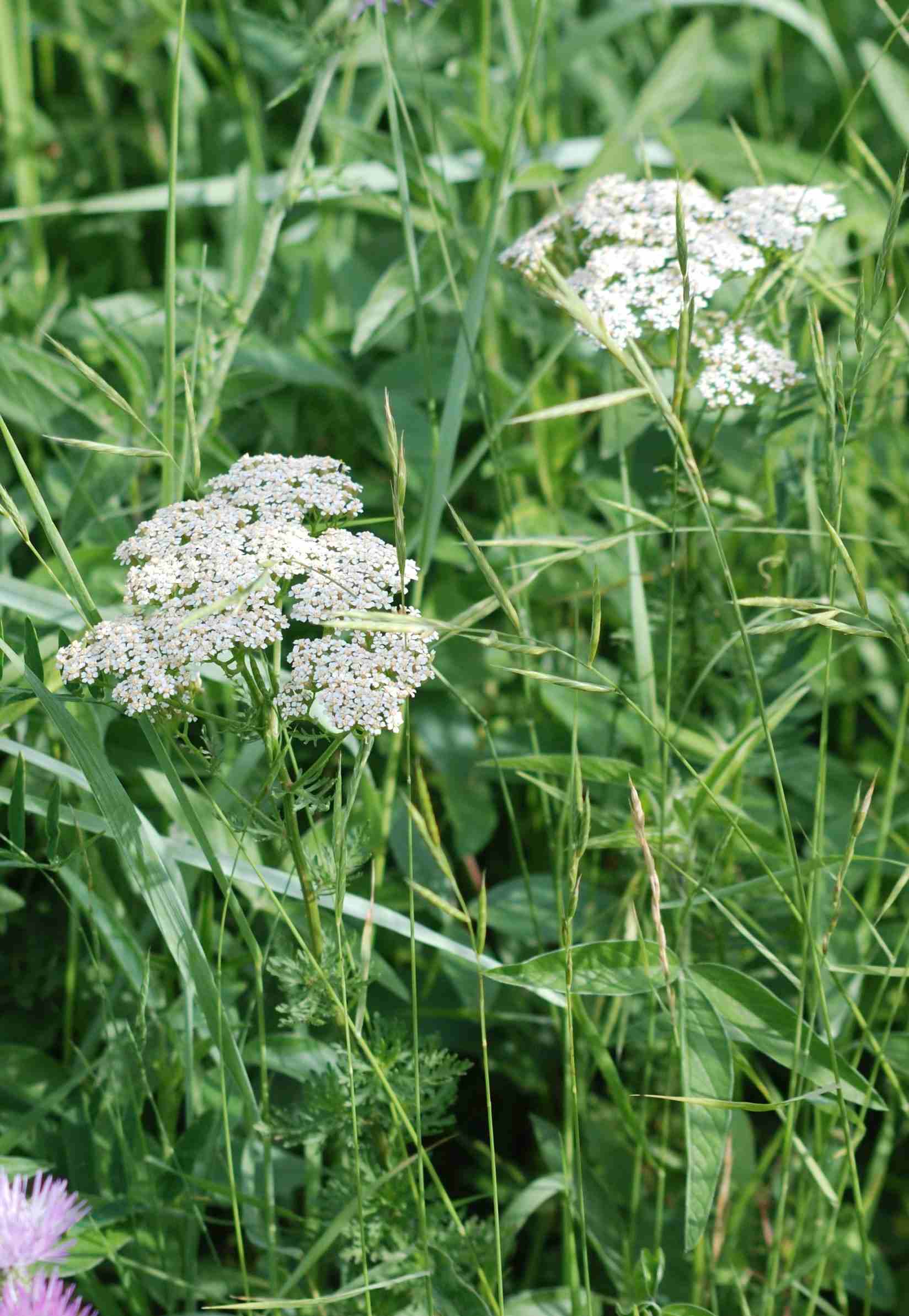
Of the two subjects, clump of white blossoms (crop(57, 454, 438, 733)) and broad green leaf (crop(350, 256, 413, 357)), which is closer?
clump of white blossoms (crop(57, 454, 438, 733))

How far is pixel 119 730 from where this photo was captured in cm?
114

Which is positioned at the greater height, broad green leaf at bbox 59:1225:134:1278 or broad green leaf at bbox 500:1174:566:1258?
broad green leaf at bbox 59:1225:134:1278

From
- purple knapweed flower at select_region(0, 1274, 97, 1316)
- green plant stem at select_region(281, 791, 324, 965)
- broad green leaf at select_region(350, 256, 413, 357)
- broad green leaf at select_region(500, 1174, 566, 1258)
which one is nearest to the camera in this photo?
purple knapweed flower at select_region(0, 1274, 97, 1316)

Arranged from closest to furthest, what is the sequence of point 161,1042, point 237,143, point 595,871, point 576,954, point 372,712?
point 372,712, point 576,954, point 161,1042, point 595,871, point 237,143

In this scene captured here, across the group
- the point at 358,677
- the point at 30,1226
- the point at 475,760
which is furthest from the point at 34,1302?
the point at 475,760

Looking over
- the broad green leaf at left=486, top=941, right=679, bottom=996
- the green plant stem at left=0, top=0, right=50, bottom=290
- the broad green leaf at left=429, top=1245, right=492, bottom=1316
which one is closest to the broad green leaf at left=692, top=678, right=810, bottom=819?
the broad green leaf at left=486, top=941, right=679, bottom=996

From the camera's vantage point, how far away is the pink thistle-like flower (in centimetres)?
65

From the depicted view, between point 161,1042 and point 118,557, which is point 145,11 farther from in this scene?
point 161,1042

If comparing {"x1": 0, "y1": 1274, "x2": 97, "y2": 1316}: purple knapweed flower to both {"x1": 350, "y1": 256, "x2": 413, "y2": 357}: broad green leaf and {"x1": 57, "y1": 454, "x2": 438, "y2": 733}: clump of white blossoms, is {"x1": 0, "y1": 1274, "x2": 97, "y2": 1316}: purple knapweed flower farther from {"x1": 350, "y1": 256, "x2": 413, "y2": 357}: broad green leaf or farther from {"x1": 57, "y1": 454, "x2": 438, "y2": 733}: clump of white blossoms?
{"x1": 350, "y1": 256, "x2": 413, "y2": 357}: broad green leaf

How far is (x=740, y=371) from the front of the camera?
93 centimetres

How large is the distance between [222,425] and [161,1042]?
70cm

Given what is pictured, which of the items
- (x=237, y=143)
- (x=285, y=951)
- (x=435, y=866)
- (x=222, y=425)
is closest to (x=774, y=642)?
(x=435, y=866)

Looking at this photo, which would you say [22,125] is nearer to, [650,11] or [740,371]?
[650,11]

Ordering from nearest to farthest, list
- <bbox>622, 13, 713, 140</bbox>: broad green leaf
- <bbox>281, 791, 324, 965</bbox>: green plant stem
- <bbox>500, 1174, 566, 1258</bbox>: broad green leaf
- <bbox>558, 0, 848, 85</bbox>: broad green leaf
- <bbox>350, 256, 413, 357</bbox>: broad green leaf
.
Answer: <bbox>281, 791, 324, 965</bbox>: green plant stem → <bbox>500, 1174, 566, 1258</bbox>: broad green leaf → <bbox>350, 256, 413, 357</bbox>: broad green leaf → <bbox>622, 13, 713, 140</bbox>: broad green leaf → <bbox>558, 0, 848, 85</bbox>: broad green leaf
